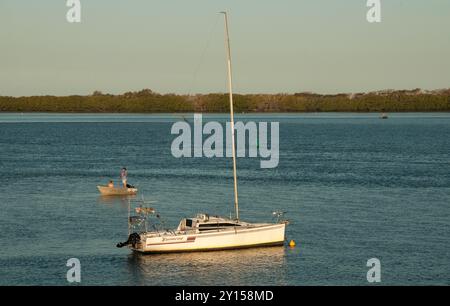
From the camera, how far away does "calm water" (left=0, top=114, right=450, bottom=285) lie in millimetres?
44188

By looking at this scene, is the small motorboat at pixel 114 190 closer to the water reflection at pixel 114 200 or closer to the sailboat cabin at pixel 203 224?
the water reflection at pixel 114 200

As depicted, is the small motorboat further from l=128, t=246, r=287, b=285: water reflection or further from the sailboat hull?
l=128, t=246, r=287, b=285: water reflection

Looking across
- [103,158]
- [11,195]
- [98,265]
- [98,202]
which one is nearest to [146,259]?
[98,265]

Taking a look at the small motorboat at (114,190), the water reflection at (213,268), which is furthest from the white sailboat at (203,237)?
the small motorboat at (114,190)

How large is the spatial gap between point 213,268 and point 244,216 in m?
16.3

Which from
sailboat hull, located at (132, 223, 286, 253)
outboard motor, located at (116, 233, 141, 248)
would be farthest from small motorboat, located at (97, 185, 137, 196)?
sailboat hull, located at (132, 223, 286, 253)

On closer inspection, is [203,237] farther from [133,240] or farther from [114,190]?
[114,190]

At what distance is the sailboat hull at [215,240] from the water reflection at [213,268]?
34cm

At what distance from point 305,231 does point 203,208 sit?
12.3 metres

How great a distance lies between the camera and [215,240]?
48688mm

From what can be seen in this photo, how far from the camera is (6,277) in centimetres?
4269

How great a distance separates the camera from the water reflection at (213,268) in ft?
140

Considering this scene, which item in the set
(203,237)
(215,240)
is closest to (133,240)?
(203,237)

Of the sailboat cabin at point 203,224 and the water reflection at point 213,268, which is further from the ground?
the sailboat cabin at point 203,224
